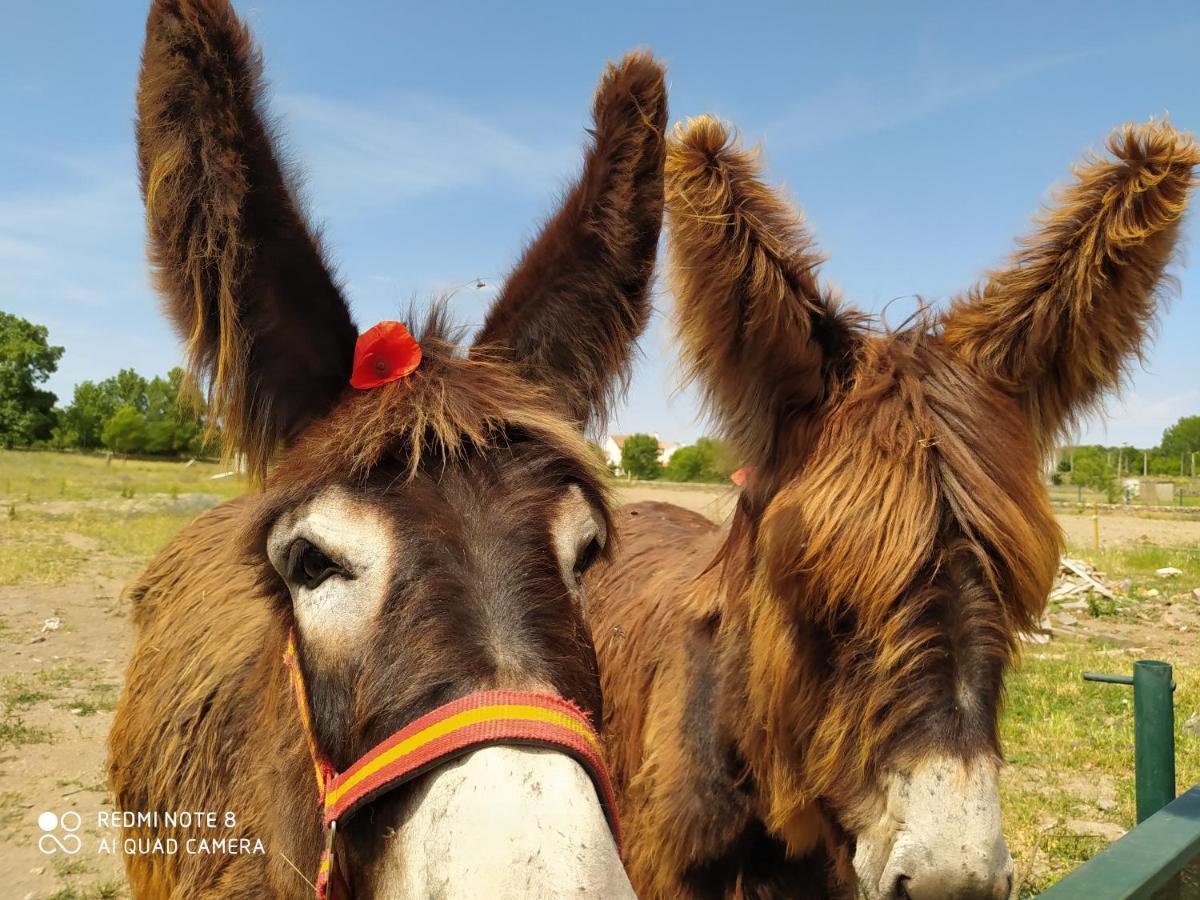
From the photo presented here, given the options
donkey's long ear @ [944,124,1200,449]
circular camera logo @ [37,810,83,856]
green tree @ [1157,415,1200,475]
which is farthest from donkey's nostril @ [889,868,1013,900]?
green tree @ [1157,415,1200,475]

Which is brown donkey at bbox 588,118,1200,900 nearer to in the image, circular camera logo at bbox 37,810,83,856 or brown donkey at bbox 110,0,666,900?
brown donkey at bbox 110,0,666,900

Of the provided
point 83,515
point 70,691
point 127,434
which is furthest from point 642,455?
point 70,691

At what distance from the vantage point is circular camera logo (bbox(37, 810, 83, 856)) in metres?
5.06

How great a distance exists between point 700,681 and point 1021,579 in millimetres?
1139

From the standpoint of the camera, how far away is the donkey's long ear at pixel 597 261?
87.5 inches

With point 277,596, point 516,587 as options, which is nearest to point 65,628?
point 277,596

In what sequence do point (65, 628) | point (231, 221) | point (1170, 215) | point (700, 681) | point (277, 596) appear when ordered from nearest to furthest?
point (231, 221), point (277, 596), point (1170, 215), point (700, 681), point (65, 628)

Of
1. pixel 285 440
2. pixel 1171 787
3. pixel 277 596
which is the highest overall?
pixel 285 440

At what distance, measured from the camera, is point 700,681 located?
279 cm

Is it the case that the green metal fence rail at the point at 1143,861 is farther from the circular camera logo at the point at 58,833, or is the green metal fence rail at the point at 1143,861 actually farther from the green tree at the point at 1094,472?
the green tree at the point at 1094,472

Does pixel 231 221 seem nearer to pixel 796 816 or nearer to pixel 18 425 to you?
pixel 796 816

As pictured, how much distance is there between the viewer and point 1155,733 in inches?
112

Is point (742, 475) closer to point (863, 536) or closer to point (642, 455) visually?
point (863, 536)

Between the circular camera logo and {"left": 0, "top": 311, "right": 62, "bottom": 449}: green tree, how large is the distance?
7048 centimetres
